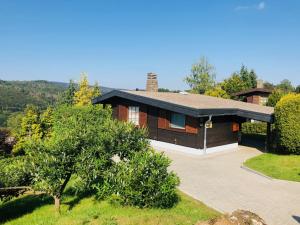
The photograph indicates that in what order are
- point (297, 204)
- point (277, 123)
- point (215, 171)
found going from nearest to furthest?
point (297, 204), point (215, 171), point (277, 123)

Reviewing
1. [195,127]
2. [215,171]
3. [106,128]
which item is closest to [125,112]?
[195,127]

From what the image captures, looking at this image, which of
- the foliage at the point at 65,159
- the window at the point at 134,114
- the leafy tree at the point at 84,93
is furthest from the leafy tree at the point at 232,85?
the foliage at the point at 65,159

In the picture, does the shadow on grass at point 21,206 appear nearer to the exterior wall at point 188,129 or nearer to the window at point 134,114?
the exterior wall at point 188,129

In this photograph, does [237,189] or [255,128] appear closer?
[237,189]

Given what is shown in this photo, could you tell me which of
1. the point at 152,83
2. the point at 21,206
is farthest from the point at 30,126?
the point at 21,206

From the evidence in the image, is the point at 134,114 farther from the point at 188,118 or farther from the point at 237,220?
the point at 237,220

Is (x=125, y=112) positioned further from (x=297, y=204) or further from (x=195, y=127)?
(x=297, y=204)
